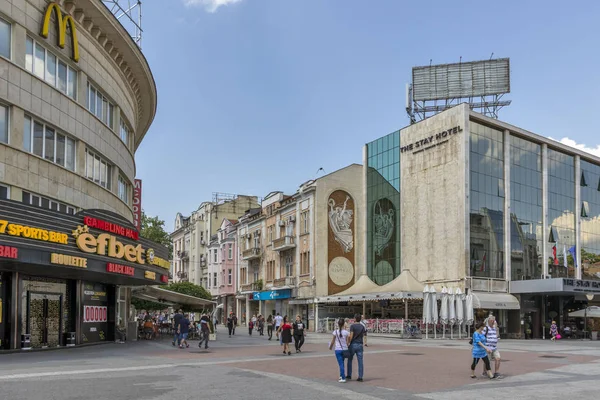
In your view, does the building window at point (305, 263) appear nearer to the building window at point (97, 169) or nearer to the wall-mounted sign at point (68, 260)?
the building window at point (97, 169)

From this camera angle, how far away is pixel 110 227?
26641mm

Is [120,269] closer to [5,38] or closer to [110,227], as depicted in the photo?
[110,227]

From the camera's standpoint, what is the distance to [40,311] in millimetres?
25672

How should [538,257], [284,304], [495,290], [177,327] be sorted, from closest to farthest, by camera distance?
1. [177,327]
2. [495,290]
3. [538,257]
4. [284,304]

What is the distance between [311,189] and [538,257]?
1915 centimetres

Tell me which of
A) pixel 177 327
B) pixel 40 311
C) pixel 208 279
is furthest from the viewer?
pixel 208 279

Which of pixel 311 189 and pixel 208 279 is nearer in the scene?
pixel 311 189

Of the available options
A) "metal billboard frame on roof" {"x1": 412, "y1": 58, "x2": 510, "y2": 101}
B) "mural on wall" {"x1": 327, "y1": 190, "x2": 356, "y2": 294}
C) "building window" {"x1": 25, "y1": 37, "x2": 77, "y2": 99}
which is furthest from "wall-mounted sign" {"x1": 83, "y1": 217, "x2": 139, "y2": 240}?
"metal billboard frame on roof" {"x1": 412, "y1": 58, "x2": 510, "y2": 101}

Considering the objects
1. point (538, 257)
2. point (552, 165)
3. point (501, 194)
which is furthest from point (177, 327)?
point (552, 165)

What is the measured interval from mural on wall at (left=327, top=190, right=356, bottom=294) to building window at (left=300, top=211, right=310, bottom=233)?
1.85 metres

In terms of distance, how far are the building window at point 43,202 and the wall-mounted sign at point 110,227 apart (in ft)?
3.32

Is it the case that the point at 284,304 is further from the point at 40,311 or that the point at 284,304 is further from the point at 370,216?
the point at 40,311

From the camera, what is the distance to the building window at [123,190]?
35.7 m

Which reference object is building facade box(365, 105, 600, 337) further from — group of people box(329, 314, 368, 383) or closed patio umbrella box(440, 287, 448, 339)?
group of people box(329, 314, 368, 383)
